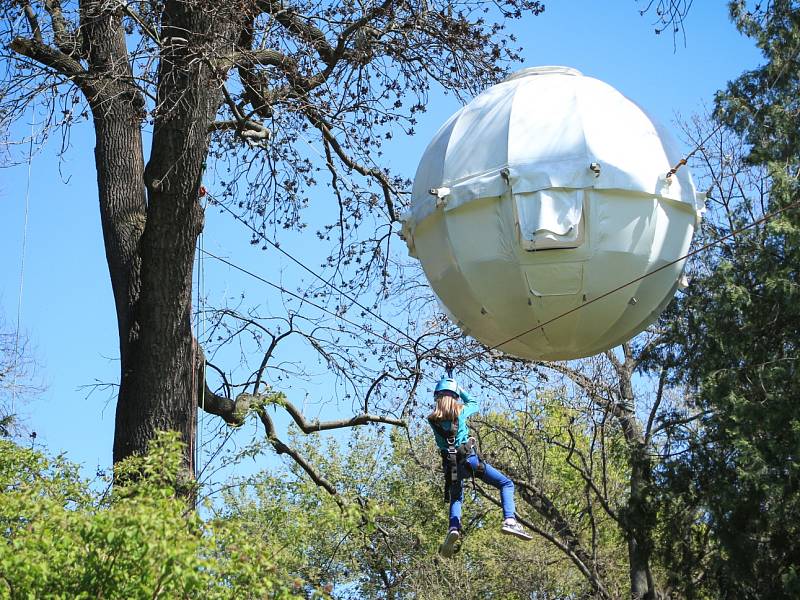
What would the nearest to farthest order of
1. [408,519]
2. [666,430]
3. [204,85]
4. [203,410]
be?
1. [204,85]
2. [203,410]
3. [666,430]
4. [408,519]

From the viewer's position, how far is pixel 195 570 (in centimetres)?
602

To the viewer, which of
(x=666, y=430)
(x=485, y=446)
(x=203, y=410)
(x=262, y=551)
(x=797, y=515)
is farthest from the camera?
(x=485, y=446)

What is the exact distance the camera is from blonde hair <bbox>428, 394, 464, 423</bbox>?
270 inches

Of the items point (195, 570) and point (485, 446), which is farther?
point (485, 446)

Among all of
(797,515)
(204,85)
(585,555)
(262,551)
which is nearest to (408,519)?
(585,555)

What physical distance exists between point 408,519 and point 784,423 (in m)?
10.6

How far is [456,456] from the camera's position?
721 centimetres

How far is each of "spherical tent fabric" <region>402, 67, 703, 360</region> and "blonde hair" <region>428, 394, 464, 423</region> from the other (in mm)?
449

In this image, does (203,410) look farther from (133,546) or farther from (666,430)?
(666,430)

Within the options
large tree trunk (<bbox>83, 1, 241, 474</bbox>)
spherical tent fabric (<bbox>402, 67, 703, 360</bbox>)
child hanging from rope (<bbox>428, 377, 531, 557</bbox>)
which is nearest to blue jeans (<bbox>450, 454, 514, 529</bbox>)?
child hanging from rope (<bbox>428, 377, 531, 557</bbox>)

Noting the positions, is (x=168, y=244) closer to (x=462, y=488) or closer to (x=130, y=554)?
(x=462, y=488)

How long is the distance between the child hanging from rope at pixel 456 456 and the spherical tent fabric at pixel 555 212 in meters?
0.46

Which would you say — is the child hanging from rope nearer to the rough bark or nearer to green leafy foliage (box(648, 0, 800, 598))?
the rough bark

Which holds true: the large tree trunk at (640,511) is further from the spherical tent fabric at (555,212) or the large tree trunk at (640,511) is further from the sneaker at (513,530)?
the spherical tent fabric at (555,212)
